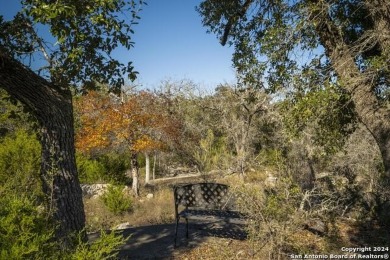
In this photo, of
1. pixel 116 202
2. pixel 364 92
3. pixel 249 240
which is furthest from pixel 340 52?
pixel 116 202

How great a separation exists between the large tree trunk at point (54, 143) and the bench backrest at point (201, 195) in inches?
108

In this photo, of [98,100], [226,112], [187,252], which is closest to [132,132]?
[98,100]

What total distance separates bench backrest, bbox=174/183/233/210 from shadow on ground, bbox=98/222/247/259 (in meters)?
0.55

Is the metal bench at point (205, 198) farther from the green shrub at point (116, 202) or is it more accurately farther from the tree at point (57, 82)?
the green shrub at point (116, 202)

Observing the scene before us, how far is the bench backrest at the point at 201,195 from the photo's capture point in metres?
7.10

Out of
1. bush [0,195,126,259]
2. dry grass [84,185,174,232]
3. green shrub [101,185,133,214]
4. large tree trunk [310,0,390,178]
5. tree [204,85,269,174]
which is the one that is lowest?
dry grass [84,185,174,232]

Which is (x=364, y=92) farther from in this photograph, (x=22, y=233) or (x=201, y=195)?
(x=22, y=233)

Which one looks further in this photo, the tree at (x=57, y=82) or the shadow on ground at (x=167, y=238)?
the shadow on ground at (x=167, y=238)

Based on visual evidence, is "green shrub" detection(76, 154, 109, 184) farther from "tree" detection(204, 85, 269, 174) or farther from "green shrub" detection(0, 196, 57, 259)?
"green shrub" detection(0, 196, 57, 259)

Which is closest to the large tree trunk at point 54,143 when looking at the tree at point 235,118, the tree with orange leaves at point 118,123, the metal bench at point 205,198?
the metal bench at point 205,198

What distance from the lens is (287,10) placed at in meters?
6.41

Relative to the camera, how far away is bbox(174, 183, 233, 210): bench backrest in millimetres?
7098

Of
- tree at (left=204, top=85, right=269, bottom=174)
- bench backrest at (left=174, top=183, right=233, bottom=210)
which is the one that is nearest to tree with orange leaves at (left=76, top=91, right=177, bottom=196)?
tree at (left=204, top=85, right=269, bottom=174)

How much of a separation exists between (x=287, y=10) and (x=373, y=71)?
2451 mm
